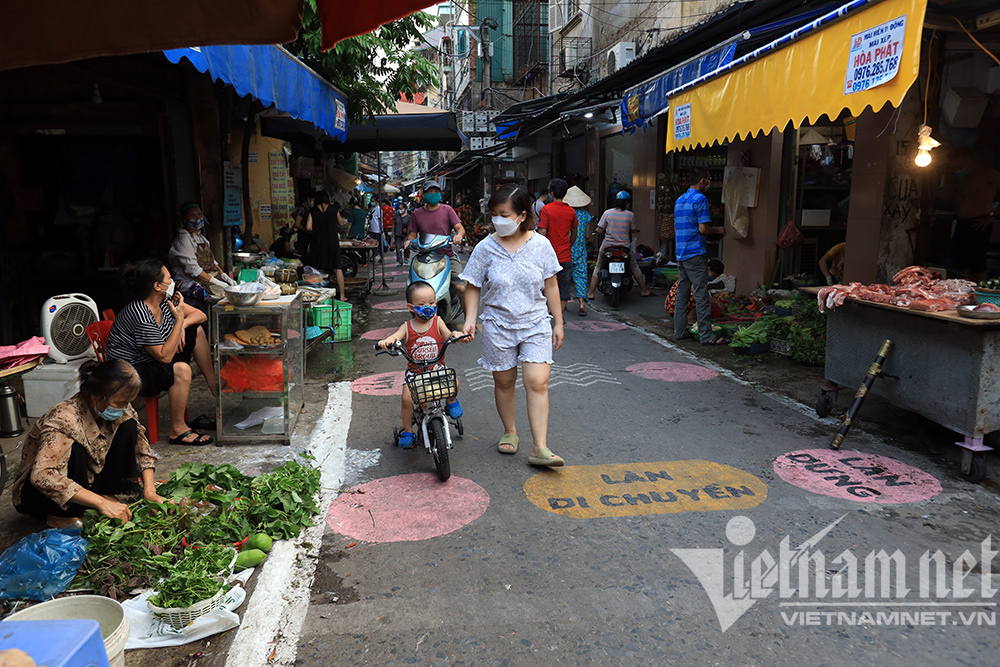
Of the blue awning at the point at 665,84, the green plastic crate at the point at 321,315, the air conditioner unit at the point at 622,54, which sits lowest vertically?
the green plastic crate at the point at 321,315

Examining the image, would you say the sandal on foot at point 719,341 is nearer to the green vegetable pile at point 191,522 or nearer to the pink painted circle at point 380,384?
the pink painted circle at point 380,384

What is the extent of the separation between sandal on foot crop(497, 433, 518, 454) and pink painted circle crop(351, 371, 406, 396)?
1.87m

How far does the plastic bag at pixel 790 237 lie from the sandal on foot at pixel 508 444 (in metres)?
6.79

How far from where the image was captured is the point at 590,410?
5.96 metres

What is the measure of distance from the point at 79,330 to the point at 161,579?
3.46 metres

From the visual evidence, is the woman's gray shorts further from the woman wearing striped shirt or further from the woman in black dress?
the woman in black dress

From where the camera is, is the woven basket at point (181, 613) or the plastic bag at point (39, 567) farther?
the plastic bag at point (39, 567)

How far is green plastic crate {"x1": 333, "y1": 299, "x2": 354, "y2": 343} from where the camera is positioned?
881cm

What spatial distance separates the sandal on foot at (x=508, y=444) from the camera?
194 inches

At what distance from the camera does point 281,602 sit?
10.3ft

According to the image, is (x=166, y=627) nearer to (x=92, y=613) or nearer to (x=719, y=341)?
(x=92, y=613)

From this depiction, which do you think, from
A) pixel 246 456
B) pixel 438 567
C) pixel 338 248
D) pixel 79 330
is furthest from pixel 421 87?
pixel 438 567

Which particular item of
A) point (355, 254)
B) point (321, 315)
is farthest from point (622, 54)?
point (321, 315)

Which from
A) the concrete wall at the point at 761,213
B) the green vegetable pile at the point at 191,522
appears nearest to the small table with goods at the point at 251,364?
the green vegetable pile at the point at 191,522
